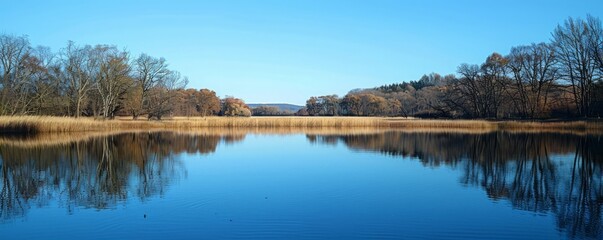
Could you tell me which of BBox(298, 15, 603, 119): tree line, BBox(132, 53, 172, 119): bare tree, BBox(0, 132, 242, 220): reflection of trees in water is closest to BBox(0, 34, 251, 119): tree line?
BBox(132, 53, 172, 119): bare tree

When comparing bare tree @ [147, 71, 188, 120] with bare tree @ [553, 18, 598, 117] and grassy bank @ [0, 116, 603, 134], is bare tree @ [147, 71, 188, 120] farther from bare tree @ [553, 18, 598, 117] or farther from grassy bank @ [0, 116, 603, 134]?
bare tree @ [553, 18, 598, 117]

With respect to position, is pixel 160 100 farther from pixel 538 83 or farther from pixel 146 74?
pixel 538 83

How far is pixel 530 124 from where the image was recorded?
35656mm

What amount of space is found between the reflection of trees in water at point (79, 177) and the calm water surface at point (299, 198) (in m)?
0.03

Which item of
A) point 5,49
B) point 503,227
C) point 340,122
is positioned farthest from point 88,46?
point 503,227

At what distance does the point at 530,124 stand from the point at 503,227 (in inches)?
1307

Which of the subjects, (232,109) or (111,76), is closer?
(111,76)

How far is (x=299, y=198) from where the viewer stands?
845 cm

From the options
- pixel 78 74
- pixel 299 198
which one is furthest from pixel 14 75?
pixel 299 198

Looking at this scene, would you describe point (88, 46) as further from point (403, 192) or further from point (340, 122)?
point (403, 192)

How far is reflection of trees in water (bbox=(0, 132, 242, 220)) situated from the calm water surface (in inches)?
1.1

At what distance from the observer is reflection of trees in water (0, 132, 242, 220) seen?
818 cm

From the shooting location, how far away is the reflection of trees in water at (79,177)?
8.18 metres

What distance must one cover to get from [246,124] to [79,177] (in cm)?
3121
